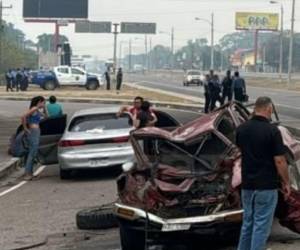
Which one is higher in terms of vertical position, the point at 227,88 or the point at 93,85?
the point at 227,88

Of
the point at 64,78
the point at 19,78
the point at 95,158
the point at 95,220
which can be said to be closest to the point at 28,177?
the point at 95,158

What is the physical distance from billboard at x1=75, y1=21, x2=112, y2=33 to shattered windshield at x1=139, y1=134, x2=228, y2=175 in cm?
10663

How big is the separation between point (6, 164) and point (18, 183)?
2.33 metres

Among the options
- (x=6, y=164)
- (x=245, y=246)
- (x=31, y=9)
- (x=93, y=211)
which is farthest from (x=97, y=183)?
(x=31, y=9)

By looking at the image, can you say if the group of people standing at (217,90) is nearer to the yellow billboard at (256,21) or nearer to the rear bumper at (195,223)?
the rear bumper at (195,223)

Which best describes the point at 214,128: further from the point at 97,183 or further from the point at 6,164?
the point at 6,164

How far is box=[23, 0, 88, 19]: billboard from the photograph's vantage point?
351 ft

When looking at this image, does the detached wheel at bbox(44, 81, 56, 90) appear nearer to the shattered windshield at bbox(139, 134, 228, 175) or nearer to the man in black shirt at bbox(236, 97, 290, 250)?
the shattered windshield at bbox(139, 134, 228, 175)

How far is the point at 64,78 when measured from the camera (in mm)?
68562

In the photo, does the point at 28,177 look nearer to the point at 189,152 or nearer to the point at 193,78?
the point at 189,152

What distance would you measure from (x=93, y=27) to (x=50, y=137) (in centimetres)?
9929

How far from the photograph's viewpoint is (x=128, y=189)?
8.92m

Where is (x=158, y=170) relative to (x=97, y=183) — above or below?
above

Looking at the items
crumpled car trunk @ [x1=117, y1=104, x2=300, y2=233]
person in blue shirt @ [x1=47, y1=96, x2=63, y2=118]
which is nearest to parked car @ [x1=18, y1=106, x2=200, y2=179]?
person in blue shirt @ [x1=47, y1=96, x2=63, y2=118]
